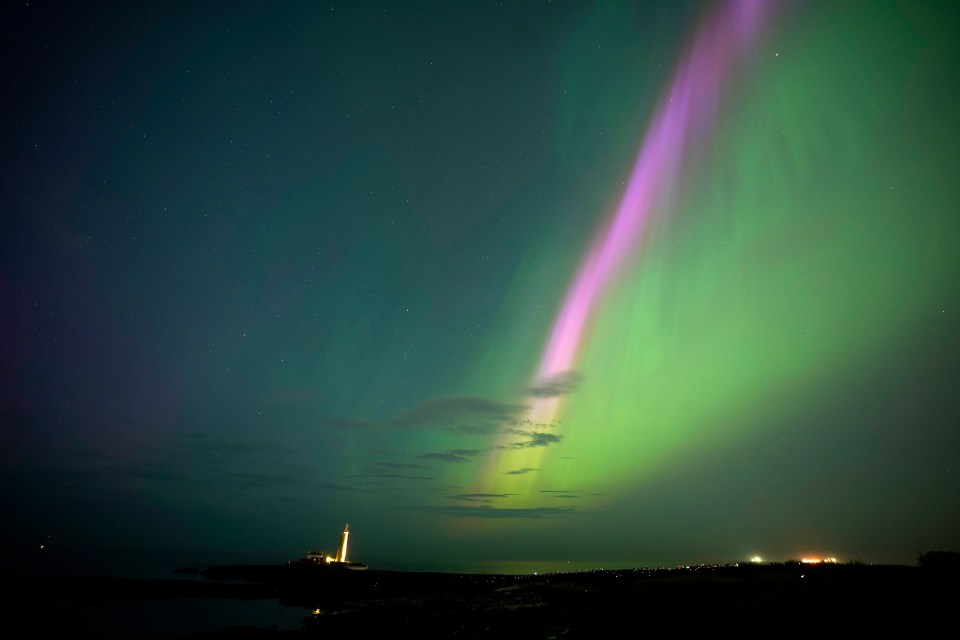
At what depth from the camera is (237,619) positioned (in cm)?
4056

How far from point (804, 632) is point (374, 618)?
2608 centimetres

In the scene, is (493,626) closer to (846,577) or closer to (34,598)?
(846,577)

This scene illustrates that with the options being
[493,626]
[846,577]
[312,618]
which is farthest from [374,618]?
[846,577]

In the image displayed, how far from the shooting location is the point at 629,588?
132 feet

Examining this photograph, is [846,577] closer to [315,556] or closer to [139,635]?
[139,635]

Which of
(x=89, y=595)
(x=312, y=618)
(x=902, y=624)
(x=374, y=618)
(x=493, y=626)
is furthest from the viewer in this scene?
(x=89, y=595)

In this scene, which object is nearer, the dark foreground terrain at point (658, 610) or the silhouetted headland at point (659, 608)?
the dark foreground terrain at point (658, 610)

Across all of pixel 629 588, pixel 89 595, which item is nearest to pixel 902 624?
pixel 629 588

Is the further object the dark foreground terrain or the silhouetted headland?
the silhouetted headland

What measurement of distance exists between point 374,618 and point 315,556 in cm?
5391

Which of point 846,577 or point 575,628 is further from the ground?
point 846,577

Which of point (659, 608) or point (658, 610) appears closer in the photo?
point (658, 610)

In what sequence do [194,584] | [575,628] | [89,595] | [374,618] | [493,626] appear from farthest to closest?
[194,584], [89,595], [374,618], [493,626], [575,628]

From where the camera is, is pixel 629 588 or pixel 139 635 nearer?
pixel 139 635
